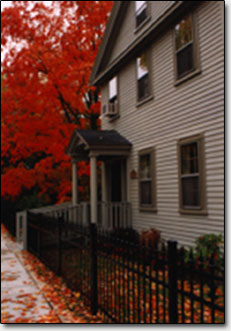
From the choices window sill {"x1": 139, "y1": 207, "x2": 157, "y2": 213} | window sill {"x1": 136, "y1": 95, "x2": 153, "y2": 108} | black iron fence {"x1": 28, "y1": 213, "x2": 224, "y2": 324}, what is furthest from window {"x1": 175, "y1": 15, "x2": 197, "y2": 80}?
black iron fence {"x1": 28, "y1": 213, "x2": 224, "y2": 324}

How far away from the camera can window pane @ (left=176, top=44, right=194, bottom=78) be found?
8930 millimetres

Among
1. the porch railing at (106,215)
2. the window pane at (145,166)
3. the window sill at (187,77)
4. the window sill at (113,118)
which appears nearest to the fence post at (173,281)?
the window sill at (187,77)

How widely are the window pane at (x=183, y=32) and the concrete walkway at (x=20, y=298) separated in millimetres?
7538

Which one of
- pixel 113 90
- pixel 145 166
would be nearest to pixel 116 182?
pixel 145 166

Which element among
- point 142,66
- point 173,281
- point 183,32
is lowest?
point 173,281

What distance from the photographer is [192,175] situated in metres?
8.70

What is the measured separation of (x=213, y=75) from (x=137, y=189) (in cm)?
531

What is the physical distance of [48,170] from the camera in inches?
Answer: 666

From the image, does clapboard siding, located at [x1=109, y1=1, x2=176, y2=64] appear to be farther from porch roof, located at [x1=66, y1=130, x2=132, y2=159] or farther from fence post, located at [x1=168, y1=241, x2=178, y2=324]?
fence post, located at [x1=168, y1=241, x2=178, y2=324]

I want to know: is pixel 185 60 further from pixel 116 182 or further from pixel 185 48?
pixel 116 182

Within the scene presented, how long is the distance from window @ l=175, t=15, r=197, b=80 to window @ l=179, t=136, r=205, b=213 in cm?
201

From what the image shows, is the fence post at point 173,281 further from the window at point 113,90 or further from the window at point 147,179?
the window at point 113,90

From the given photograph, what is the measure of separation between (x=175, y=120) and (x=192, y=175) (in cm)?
183

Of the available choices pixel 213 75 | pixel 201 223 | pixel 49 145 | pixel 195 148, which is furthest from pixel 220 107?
pixel 49 145
